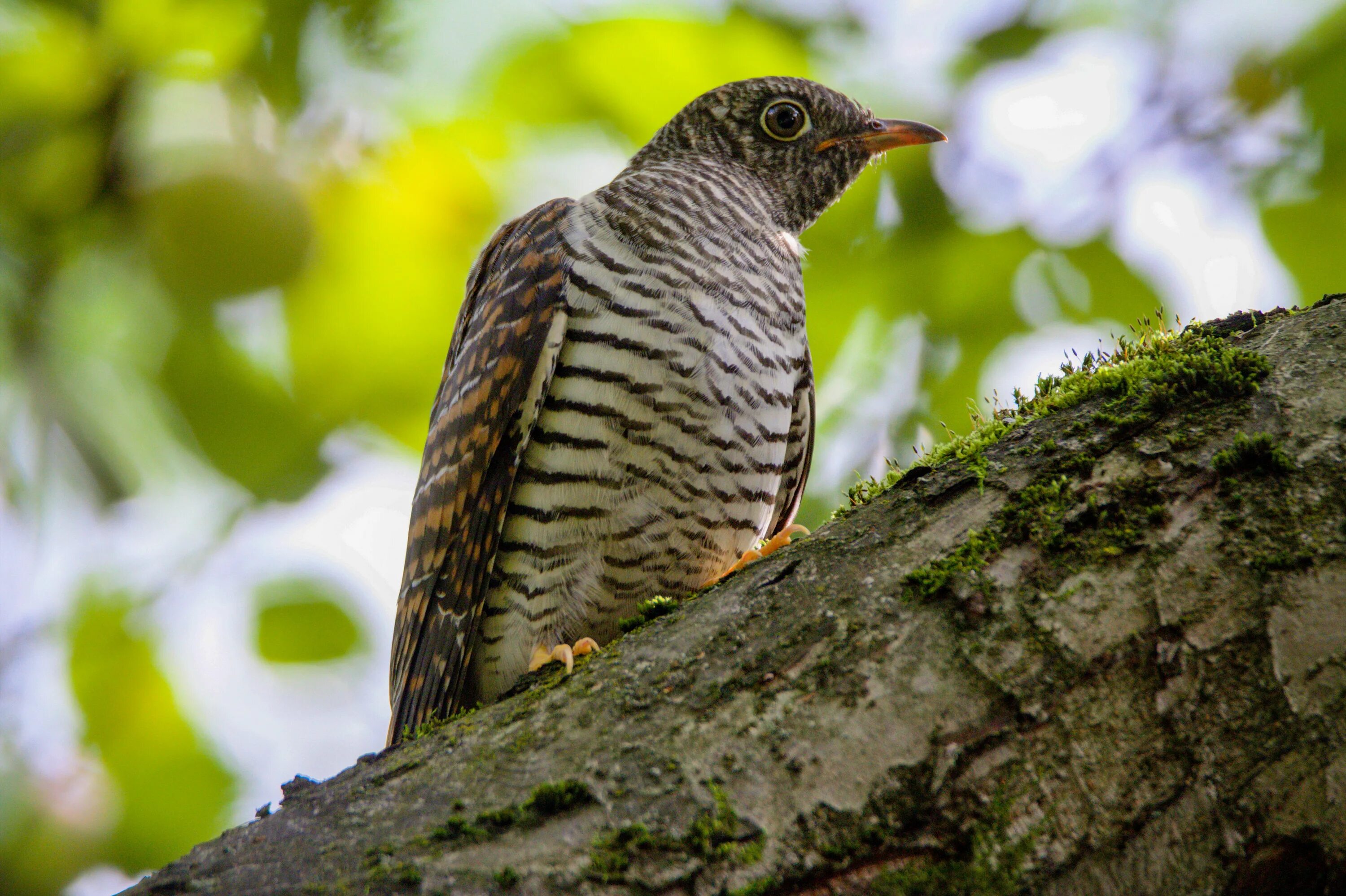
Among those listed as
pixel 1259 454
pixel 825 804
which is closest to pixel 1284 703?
pixel 1259 454

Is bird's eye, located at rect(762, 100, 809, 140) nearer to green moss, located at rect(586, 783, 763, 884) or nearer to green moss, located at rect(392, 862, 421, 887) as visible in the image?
green moss, located at rect(586, 783, 763, 884)

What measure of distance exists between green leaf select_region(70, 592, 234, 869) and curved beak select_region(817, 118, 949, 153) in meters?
3.16

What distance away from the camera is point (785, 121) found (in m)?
3.76

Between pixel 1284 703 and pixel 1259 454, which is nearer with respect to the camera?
pixel 1284 703

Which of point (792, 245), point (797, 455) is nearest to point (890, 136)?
point (792, 245)

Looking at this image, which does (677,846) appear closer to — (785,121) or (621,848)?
(621,848)

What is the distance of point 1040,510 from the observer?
161 centimetres

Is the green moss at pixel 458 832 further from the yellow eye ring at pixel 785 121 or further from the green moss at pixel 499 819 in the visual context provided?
the yellow eye ring at pixel 785 121

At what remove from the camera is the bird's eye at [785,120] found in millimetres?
3721

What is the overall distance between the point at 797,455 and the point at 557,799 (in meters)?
2.03

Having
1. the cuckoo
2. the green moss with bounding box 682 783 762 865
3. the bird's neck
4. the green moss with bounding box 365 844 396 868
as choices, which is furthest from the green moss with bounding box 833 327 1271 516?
the bird's neck

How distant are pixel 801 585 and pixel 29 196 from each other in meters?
2.31

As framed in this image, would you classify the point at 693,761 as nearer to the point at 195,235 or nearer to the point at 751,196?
the point at 195,235

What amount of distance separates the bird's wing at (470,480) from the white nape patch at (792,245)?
2.80ft
